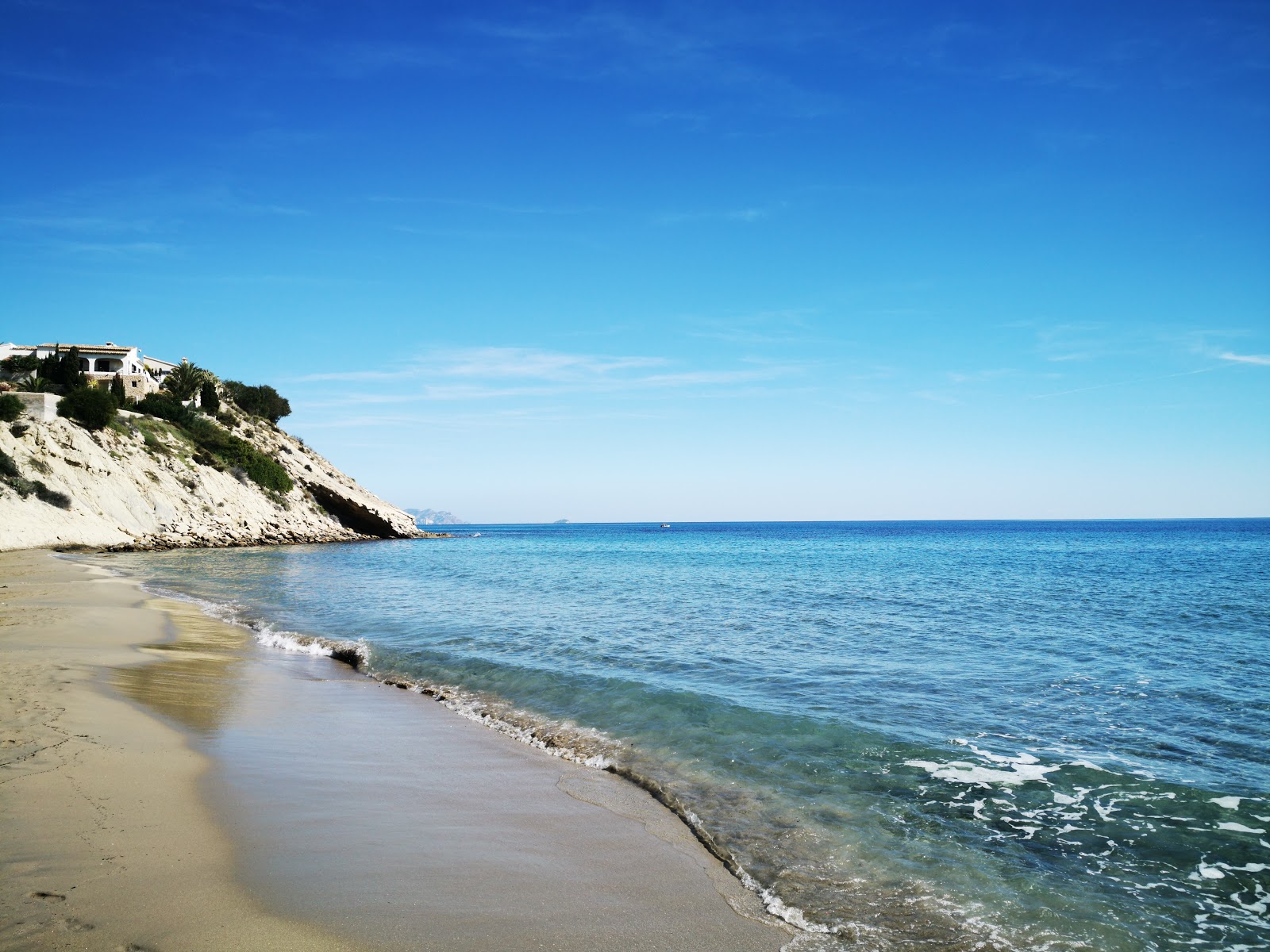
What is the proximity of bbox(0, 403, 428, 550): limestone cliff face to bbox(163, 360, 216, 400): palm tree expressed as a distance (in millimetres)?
5109

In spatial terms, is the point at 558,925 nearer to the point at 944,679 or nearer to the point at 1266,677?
the point at 944,679

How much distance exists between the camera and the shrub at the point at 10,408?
45156 millimetres

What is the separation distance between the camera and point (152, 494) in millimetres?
52594

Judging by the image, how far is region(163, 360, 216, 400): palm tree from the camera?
2849 inches

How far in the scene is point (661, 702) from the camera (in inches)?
460

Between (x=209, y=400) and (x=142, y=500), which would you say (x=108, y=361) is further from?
(x=142, y=500)

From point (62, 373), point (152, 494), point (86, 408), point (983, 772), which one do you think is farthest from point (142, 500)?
point (983, 772)

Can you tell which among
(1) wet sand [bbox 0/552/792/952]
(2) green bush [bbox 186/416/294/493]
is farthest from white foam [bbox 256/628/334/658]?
(2) green bush [bbox 186/416/294/493]

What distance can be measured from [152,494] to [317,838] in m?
57.0

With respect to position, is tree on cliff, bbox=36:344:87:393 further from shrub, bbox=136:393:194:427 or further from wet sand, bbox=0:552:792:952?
wet sand, bbox=0:552:792:952

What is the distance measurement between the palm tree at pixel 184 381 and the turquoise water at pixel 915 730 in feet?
179

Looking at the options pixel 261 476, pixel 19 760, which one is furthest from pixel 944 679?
pixel 261 476

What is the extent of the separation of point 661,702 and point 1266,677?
11.9 m

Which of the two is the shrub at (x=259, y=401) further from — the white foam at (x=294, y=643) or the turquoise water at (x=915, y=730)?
the white foam at (x=294, y=643)
